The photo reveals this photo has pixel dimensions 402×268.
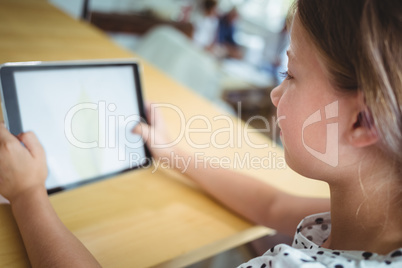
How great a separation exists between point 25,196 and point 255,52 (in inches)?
201

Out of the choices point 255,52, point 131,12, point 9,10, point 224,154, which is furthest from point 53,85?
point 255,52

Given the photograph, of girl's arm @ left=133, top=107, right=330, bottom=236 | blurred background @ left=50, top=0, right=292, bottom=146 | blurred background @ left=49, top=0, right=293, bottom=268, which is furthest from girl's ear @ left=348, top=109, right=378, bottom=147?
Result: blurred background @ left=50, top=0, right=292, bottom=146

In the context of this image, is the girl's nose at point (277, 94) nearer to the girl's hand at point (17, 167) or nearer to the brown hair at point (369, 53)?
the brown hair at point (369, 53)

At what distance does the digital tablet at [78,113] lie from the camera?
0.61 meters

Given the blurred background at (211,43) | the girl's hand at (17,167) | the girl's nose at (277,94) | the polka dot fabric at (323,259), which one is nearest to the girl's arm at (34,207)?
the girl's hand at (17,167)

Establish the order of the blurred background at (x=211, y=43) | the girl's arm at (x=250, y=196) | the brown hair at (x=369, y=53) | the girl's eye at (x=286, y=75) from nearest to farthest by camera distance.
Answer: the brown hair at (x=369, y=53) → the girl's eye at (x=286, y=75) → the girl's arm at (x=250, y=196) → the blurred background at (x=211, y=43)

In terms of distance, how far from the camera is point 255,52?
539cm

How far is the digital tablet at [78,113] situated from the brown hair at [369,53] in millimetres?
431

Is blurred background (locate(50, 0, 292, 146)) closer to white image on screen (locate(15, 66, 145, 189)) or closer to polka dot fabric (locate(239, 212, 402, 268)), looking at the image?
white image on screen (locate(15, 66, 145, 189))

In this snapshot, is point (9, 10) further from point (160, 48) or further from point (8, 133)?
point (8, 133)

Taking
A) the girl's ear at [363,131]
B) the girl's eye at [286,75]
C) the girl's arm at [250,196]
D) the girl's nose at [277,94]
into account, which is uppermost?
the girl's eye at [286,75]

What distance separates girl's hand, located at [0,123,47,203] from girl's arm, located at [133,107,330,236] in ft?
0.80

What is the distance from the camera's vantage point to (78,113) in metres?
0.70

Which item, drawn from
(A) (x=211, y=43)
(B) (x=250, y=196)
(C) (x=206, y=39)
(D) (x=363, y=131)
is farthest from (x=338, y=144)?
(C) (x=206, y=39)
